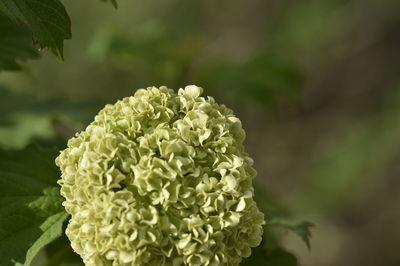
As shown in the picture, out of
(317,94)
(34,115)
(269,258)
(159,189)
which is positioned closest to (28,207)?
(159,189)


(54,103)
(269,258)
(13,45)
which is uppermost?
(54,103)

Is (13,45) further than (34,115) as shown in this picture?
No

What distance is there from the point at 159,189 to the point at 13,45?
155cm

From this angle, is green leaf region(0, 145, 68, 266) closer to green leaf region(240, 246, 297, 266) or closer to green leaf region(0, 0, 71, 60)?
green leaf region(0, 0, 71, 60)

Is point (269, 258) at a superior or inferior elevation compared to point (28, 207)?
superior

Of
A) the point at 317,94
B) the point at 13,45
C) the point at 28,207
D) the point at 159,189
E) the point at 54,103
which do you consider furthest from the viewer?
the point at 317,94

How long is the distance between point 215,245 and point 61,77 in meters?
9.86

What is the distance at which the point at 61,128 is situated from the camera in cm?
990

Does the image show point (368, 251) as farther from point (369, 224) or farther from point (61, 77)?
point (61, 77)

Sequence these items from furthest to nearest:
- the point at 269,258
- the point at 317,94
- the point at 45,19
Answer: the point at 317,94, the point at 269,258, the point at 45,19

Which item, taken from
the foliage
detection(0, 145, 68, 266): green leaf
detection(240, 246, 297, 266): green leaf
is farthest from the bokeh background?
detection(240, 246, 297, 266): green leaf

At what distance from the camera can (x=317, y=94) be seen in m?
13.0

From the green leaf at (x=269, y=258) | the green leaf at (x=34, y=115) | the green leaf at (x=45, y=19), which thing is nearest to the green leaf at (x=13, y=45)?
the green leaf at (x=45, y=19)

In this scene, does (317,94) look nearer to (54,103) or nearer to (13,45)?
(54,103)
